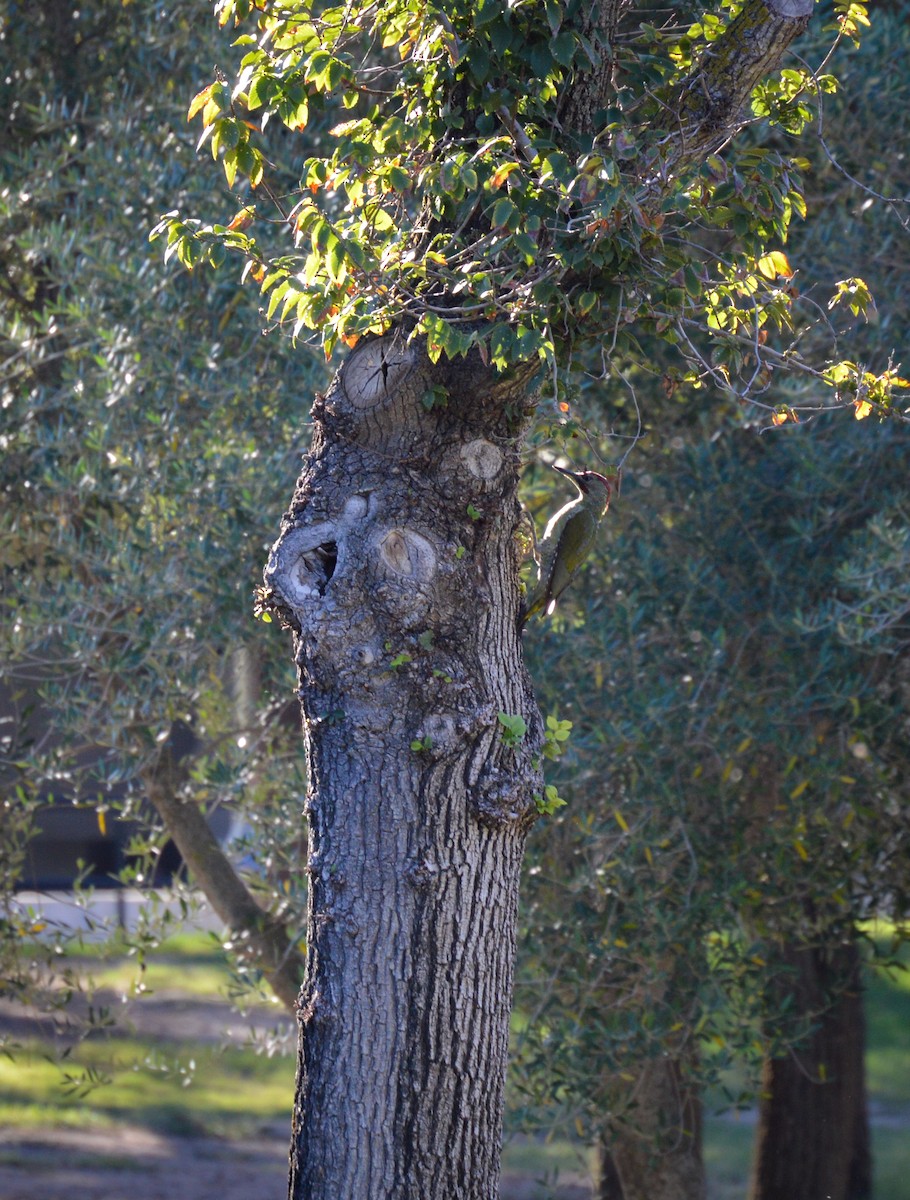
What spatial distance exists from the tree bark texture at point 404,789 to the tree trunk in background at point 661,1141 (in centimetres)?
241

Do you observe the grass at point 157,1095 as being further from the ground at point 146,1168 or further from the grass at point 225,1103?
the ground at point 146,1168

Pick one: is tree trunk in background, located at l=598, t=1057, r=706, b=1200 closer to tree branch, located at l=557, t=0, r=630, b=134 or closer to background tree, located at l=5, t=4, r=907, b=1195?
background tree, located at l=5, t=4, r=907, b=1195

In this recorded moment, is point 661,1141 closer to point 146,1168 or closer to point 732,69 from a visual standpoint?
point 146,1168

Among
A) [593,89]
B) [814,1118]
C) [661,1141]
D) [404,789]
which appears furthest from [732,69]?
[814,1118]

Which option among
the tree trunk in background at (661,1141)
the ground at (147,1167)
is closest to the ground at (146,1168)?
the ground at (147,1167)

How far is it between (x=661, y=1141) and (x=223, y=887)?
233 cm

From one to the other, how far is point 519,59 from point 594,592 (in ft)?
9.03

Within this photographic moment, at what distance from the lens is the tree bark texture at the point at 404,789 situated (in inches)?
114

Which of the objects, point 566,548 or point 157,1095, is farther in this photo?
point 157,1095

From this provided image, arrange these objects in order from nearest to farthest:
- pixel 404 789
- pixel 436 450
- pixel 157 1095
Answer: pixel 404 789 → pixel 436 450 → pixel 157 1095

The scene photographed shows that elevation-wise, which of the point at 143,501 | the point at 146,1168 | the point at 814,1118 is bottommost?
the point at 146,1168

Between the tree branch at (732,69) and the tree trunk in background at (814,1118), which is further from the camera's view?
the tree trunk in background at (814,1118)

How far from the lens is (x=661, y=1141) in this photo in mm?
5457

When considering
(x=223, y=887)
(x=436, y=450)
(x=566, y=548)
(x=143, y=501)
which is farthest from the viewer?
(x=223, y=887)
